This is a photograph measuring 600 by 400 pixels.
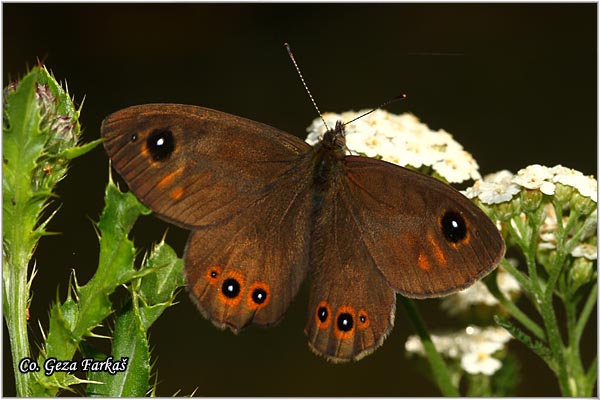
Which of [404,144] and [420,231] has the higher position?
[404,144]

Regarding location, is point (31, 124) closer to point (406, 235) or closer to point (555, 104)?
point (406, 235)

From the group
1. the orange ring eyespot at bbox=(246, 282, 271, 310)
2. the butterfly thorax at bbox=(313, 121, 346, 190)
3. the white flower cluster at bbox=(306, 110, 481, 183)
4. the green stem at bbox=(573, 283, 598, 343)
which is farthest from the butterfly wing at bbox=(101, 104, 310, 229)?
the green stem at bbox=(573, 283, 598, 343)

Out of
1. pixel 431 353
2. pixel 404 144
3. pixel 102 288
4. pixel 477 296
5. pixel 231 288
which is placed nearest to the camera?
pixel 102 288

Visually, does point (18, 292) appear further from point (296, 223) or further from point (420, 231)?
point (420, 231)

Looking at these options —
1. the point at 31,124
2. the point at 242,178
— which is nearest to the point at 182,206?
the point at 242,178

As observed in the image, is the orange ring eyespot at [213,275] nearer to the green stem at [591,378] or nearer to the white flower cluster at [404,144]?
the white flower cluster at [404,144]

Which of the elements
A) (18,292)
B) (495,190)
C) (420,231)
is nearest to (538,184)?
(495,190)

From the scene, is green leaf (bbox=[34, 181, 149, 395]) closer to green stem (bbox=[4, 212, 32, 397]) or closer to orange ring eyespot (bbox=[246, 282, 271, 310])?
green stem (bbox=[4, 212, 32, 397])
